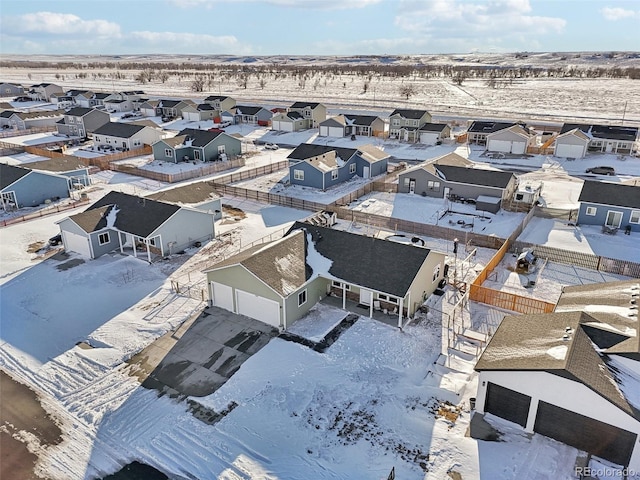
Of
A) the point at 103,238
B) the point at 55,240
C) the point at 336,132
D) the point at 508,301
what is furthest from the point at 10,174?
the point at 336,132

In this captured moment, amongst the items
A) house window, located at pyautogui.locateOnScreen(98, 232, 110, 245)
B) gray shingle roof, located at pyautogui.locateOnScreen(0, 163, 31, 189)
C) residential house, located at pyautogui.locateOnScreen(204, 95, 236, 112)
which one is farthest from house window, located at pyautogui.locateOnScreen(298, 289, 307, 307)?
residential house, located at pyautogui.locateOnScreen(204, 95, 236, 112)

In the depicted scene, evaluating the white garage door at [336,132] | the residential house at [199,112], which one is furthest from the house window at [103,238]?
the residential house at [199,112]

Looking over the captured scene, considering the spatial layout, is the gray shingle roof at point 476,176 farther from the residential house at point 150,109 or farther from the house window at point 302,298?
the residential house at point 150,109

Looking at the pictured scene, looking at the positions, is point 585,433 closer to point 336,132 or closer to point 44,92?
point 336,132

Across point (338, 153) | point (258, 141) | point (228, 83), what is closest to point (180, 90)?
point (228, 83)

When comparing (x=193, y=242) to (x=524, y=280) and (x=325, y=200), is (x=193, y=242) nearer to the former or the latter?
(x=325, y=200)

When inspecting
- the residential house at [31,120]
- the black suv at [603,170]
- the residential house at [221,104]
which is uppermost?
the residential house at [221,104]
